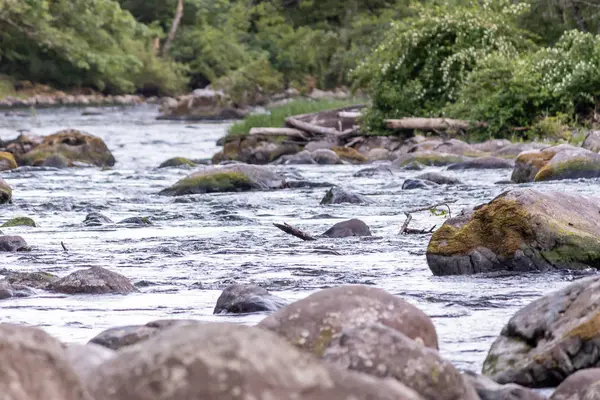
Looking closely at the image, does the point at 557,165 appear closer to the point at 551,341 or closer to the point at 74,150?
the point at 551,341

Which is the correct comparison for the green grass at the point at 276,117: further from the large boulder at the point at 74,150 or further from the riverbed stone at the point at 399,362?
the riverbed stone at the point at 399,362

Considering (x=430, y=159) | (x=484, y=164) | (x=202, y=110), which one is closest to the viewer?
(x=484, y=164)

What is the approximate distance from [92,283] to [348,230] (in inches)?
111

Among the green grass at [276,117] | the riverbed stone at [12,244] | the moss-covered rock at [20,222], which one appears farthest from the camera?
the green grass at [276,117]

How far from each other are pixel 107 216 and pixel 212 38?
4630cm

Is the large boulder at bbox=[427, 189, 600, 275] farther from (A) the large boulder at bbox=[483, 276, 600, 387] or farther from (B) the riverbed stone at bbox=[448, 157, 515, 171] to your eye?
(B) the riverbed stone at bbox=[448, 157, 515, 171]

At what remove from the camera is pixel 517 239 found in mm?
5926

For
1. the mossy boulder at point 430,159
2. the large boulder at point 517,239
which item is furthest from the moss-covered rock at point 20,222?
the mossy boulder at point 430,159

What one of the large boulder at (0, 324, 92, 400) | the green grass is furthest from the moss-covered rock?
the green grass

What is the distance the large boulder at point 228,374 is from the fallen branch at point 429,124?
16.4 metres

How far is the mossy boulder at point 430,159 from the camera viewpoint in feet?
50.7

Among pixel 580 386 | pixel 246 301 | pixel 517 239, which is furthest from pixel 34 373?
pixel 517 239

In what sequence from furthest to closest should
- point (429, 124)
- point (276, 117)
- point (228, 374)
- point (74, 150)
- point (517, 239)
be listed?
point (276, 117) → point (429, 124) → point (74, 150) → point (517, 239) → point (228, 374)

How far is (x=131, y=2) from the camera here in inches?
2234
